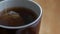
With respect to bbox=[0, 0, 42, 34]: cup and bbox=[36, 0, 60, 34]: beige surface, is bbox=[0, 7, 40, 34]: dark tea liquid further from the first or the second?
Result: bbox=[36, 0, 60, 34]: beige surface

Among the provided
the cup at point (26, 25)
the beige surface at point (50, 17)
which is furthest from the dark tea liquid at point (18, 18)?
the beige surface at point (50, 17)

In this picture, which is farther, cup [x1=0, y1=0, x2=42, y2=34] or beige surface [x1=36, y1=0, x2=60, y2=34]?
beige surface [x1=36, y1=0, x2=60, y2=34]

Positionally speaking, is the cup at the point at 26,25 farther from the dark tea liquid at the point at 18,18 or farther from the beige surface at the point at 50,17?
the beige surface at the point at 50,17

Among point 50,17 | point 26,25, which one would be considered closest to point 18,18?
point 26,25

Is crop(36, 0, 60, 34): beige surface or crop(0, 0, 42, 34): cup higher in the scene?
crop(0, 0, 42, 34): cup

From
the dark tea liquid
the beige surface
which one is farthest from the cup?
the beige surface

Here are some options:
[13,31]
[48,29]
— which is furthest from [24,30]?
[48,29]
